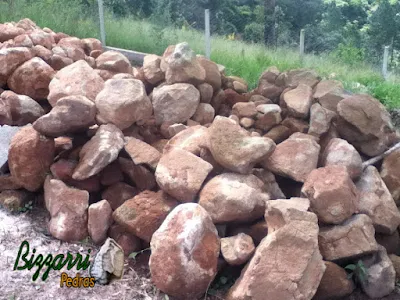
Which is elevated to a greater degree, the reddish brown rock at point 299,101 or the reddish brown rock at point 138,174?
the reddish brown rock at point 299,101

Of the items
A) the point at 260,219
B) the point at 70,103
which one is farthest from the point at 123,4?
the point at 260,219

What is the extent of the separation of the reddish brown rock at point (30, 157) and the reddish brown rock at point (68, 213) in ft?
0.84

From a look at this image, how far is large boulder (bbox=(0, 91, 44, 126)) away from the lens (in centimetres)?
404

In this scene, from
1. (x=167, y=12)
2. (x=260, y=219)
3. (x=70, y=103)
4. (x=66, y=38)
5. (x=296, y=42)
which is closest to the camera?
(x=260, y=219)

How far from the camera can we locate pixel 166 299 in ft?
9.69

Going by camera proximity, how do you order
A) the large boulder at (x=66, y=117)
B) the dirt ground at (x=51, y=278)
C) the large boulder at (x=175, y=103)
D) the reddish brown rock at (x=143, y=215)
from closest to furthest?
the dirt ground at (x=51, y=278), the reddish brown rock at (x=143, y=215), the large boulder at (x=66, y=117), the large boulder at (x=175, y=103)

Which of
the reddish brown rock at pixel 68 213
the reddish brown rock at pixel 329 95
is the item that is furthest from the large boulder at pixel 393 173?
the reddish brown rock at pixel 68 213

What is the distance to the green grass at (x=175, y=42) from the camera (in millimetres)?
6645

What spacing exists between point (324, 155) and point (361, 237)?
2.47 feet

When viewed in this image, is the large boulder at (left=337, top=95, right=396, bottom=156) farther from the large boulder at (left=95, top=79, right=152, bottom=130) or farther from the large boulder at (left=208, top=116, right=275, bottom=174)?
the large boulder at (left=95, top=79, right=152, bottom=130)

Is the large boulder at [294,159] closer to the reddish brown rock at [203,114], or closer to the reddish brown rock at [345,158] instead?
the reddish brown rock at [345,158]

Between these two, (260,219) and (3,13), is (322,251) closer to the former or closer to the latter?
(260,219)

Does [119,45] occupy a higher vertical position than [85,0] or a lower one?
lower

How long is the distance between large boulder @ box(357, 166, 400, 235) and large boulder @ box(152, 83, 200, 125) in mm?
1405
